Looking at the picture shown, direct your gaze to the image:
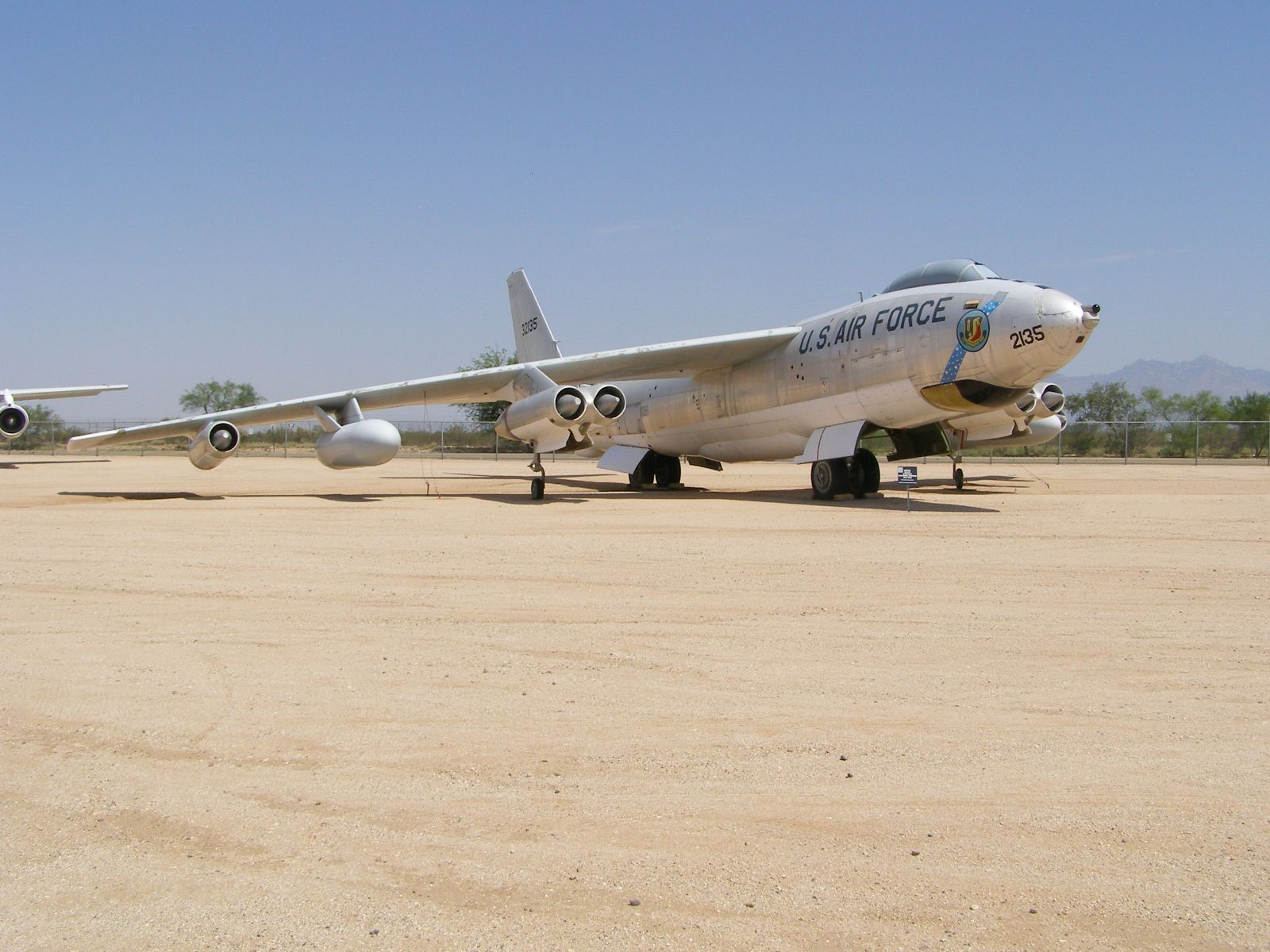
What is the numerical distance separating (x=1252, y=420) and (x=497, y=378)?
48.2 metres

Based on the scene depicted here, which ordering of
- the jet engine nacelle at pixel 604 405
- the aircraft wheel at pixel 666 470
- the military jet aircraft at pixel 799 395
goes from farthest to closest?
the aircraft wheel at pixel 666 470 < the jet engine nacelle at pixel 604 405 < the military jet aircraft at pixel 799 395

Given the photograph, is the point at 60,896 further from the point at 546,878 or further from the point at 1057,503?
the point at 1057,503

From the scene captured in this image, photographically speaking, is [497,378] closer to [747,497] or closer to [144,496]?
[747,497]

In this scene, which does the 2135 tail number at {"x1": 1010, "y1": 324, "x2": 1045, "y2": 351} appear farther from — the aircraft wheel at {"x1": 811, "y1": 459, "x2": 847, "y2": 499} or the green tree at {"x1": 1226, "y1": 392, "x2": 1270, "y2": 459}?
the green tree at {"x1": 1226, "y1": 392, "x2": 1270, "y2": 459}

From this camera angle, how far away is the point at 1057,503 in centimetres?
1730

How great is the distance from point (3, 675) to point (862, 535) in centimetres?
919

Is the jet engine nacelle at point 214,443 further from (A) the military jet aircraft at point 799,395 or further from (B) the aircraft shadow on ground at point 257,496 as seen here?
(B) the aircraft shadow on ground at point 257,496

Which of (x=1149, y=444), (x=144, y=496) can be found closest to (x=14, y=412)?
(x=144, y=496)

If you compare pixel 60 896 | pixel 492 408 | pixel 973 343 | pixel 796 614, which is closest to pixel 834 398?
pixel 973 343

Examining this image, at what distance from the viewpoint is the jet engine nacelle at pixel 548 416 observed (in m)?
18.7

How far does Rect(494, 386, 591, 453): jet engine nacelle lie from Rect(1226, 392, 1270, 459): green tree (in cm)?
3642

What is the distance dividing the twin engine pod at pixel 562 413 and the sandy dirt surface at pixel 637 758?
9433 millimetres

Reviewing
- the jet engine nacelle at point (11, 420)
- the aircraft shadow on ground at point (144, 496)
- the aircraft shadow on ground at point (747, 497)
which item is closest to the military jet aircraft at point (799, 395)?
the aircraft shadow on ground at point (747, 497)

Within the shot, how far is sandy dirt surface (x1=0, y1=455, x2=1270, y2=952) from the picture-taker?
112 inches
